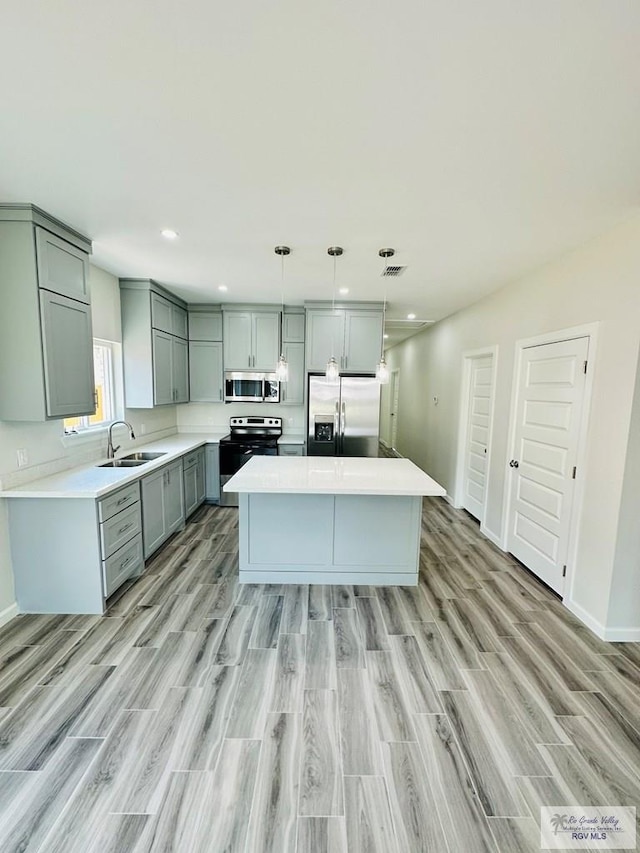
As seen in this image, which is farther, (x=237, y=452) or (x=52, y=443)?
(x=237, y=452)

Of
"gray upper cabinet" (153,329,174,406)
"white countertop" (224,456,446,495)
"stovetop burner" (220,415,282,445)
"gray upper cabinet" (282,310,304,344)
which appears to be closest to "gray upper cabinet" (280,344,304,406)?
"gray upper cabinet" (282,310,304,344)

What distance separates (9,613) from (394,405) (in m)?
7.71

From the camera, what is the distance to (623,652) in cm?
219

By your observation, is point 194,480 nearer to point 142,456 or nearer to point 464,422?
point 142,456

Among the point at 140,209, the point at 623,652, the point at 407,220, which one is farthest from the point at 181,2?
the point at 623,652

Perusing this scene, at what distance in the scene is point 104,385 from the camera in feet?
11.9

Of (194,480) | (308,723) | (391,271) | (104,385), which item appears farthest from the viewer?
(194,480)

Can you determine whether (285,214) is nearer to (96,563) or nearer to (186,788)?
(96,563)

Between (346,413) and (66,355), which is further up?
(66,355)

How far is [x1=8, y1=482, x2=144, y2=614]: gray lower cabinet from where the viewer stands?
2.37 metres

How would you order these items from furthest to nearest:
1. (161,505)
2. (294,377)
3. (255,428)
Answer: (255,428), (294,377), (161,505)

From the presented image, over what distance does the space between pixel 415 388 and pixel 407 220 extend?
4795mm

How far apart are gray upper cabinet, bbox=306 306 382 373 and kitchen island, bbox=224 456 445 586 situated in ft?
6.53

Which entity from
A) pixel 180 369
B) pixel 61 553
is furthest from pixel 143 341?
pixel 61 553
